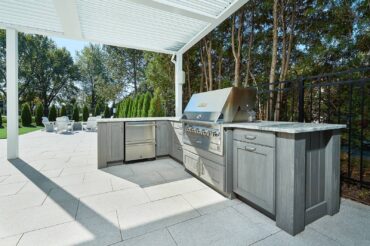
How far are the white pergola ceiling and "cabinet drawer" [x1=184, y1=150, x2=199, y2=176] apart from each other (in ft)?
8.32

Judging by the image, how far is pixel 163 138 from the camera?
4562 mm

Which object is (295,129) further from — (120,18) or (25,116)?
(25,116)

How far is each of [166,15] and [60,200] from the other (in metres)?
3.52

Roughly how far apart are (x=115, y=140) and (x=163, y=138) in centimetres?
108

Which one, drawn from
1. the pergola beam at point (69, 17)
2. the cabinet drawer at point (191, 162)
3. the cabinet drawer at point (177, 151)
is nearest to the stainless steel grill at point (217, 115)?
the cabinet drawer at point (191, 162)

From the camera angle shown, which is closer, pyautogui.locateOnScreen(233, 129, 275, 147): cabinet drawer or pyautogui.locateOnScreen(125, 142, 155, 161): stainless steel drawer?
pyautogui.locateOnScreen(233, 129, 275, 147): cabinet drawer

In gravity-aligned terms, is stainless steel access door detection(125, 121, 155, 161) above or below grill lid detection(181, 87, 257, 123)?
below

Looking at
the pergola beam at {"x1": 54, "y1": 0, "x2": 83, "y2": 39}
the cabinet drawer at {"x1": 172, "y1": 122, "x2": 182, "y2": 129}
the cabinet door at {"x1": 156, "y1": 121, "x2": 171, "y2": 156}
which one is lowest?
the cabinet door at {"x1": 156, "y1": 121, "x2": 171, "y2": 156}

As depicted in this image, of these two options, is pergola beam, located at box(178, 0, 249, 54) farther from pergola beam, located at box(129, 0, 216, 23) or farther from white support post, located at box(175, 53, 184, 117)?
white support post, located at box(175, 53, 184, 117)

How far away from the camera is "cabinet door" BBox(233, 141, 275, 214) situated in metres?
1.95

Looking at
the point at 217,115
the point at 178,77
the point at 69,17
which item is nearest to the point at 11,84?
the point at 69,17

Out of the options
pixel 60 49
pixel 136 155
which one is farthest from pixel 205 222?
pixel 60 49

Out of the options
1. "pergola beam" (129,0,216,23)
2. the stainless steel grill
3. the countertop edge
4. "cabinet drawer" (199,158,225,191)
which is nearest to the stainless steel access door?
the stainless steel grill

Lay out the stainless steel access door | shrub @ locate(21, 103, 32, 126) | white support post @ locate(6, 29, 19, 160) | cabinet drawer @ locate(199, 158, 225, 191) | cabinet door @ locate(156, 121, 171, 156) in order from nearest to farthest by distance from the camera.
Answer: cabinet drawer @ locate(199, 158, 225, 191) → the stainless steel access door → white support post @ locate(6, 29, 19, 160) → cabinet door @ locate(156, 121, 171, 156) → shrub @ locate(21, 103, 32, 126)
